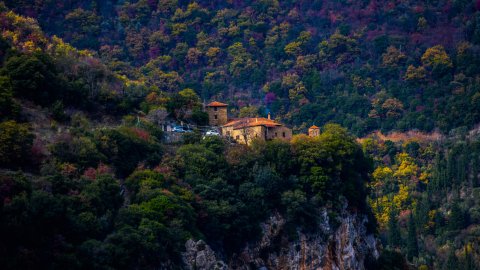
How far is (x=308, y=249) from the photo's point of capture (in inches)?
3292

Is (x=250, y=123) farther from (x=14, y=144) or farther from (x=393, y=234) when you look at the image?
(x=393, y=234)

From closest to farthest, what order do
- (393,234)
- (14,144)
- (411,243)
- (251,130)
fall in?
(14,144)
(251,130)
(411,243)
(393,234)

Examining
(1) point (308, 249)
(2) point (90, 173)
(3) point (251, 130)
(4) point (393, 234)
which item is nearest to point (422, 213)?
(4) point (393, 234)

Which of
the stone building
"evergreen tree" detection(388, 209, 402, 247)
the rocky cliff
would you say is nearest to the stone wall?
the stone building

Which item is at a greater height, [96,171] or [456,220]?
[96,171]

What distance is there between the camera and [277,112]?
145 meters

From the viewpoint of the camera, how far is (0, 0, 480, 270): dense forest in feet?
231

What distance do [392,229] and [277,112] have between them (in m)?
36.7

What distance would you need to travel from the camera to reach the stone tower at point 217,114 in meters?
94.8

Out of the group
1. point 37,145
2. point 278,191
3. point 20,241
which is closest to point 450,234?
point 278,191

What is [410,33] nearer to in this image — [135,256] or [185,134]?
[185,134]

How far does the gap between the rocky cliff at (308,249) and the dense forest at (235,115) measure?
88cm

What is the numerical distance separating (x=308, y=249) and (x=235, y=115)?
41383 millimetres

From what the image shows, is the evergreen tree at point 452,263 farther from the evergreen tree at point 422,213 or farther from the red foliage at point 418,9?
the red foliage at point 418,9
